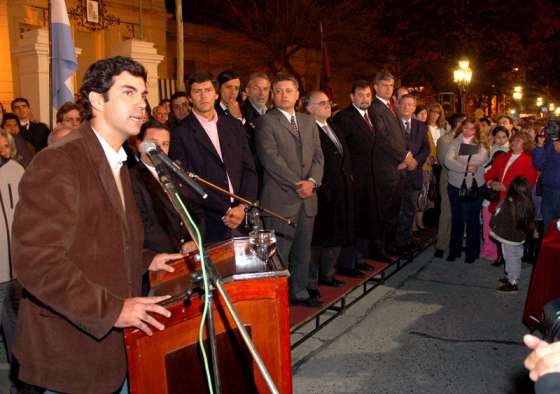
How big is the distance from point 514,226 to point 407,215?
1.79 metres

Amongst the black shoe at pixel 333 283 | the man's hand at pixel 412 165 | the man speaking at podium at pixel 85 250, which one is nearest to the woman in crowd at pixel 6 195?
the man speaking at podium at pixel 85 250

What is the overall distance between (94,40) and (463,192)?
38.1ft

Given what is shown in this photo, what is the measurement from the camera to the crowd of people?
203 cm

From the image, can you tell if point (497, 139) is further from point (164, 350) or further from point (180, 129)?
point (164, 350)

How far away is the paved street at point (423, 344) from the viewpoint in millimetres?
3986

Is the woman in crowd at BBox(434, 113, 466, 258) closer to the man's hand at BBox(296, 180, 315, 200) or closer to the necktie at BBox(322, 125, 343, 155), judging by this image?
the necktie at BBox(322, 125, 343, 155)

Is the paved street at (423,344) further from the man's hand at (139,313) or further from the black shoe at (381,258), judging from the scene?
the man's hand at (139,313)

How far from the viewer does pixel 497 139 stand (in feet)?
26.1

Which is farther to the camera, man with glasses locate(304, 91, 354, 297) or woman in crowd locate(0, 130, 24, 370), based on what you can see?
man with glasses locate(304, 91, 354, 297)

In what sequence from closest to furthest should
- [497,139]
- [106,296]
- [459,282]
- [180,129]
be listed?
1. [106,296]
2. [180,129]
3. [459,282]
4. [497,139]

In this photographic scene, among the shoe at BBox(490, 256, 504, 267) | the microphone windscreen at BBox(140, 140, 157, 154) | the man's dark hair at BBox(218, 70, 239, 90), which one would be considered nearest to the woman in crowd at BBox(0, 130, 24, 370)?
the man's dark hair at BBox(218, 70, 239, 90)

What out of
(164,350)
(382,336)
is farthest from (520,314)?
(164,350)

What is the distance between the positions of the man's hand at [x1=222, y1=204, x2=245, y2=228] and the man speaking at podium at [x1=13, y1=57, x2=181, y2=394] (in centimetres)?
204

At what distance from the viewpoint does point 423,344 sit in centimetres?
464
